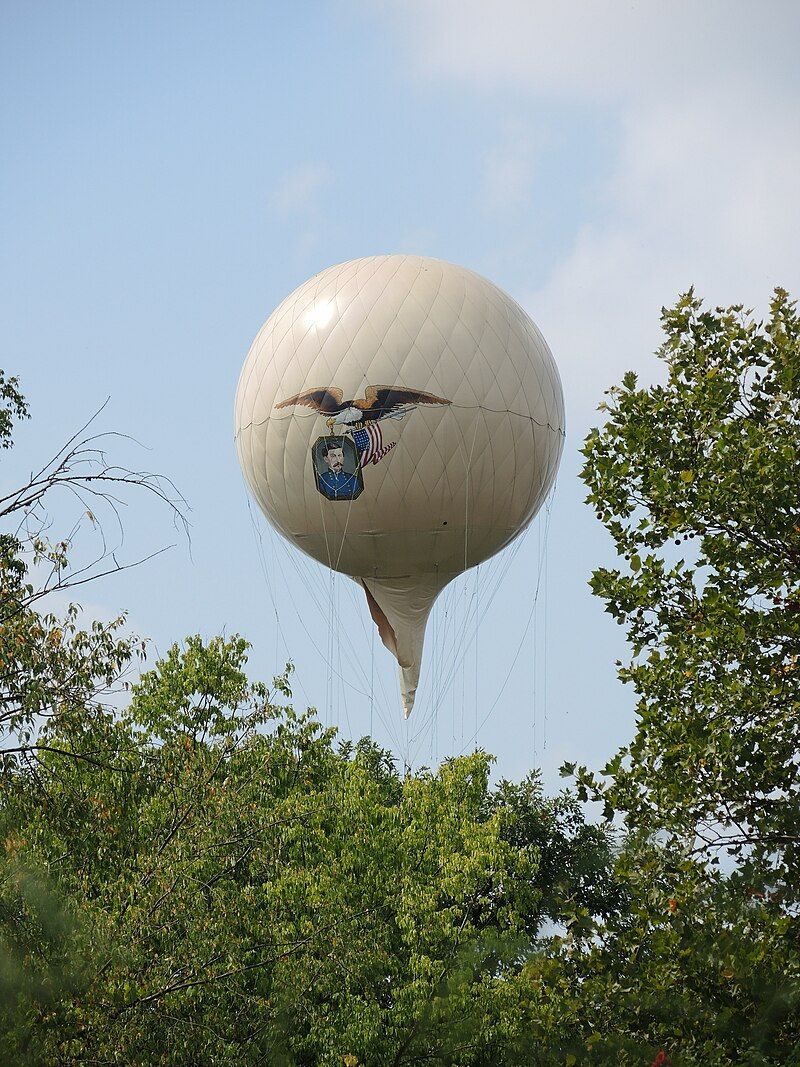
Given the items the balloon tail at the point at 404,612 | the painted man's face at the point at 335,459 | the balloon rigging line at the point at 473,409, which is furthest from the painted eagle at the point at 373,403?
the balloon tail at the point at 404,612

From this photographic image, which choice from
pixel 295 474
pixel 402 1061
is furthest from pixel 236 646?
pixel 402 1061

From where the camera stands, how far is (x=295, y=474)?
2623cm

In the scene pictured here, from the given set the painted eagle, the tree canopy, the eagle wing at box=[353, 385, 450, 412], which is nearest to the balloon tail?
the painted eagle

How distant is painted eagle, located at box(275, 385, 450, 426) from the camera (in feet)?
82.0

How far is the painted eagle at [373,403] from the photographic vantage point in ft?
82.0

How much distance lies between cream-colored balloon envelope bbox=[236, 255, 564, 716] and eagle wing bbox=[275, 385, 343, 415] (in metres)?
0.02

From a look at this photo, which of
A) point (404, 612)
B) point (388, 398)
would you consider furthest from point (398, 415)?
point (404, 612)

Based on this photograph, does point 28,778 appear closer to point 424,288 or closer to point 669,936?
point 669,936

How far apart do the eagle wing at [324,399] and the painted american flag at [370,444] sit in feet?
1.91

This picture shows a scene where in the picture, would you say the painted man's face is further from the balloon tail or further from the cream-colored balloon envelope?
the balloon tail

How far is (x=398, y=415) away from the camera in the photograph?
82.1 feet

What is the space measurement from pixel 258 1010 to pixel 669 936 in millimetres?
4011

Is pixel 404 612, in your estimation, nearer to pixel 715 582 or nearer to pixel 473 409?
pixel 473 409

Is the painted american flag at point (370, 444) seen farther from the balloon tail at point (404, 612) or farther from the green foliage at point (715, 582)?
the green foliage at point (715, 582)
